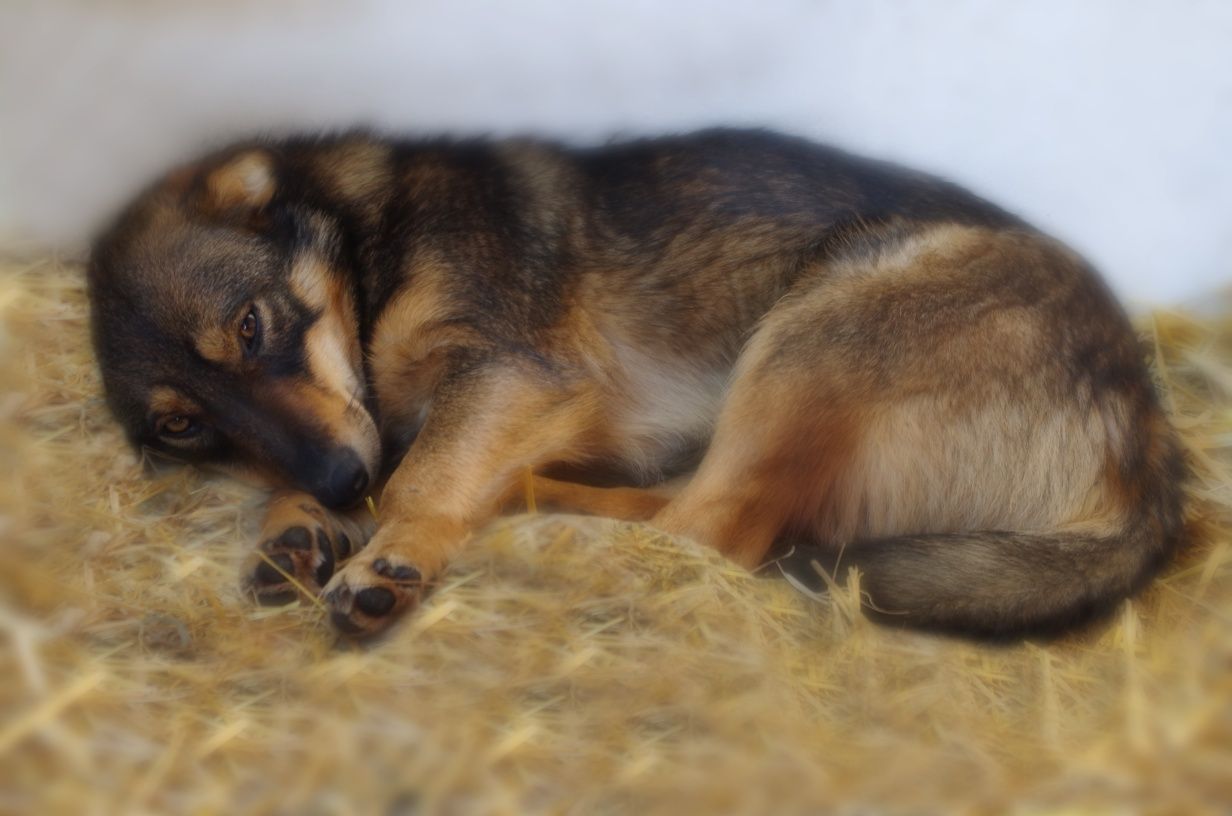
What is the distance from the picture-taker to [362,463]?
328cm

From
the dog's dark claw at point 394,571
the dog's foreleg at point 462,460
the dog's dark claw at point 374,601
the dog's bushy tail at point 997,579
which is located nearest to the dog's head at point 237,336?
the dog's foreleg at point 462,460

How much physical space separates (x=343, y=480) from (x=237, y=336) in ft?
2.01

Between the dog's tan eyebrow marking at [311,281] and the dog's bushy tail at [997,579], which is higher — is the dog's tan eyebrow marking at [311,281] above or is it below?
above

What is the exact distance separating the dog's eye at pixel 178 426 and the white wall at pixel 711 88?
3.38 ft

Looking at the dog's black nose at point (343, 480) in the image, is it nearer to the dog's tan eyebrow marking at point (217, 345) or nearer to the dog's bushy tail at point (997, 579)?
the dog's tan eyebrow marking at point (217, 345)

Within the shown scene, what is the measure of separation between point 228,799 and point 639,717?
3.05 ft

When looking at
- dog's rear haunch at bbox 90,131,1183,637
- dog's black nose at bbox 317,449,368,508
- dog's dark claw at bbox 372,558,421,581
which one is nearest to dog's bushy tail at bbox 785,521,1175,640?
dog's rear haunch at bbox 90,131,1183,637

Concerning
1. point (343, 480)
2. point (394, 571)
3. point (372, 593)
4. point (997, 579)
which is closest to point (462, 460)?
point (343, 480)

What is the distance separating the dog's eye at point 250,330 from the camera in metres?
3.35

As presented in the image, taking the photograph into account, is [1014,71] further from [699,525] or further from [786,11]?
[699,525]

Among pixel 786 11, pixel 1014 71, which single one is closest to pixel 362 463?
pixel 786 11

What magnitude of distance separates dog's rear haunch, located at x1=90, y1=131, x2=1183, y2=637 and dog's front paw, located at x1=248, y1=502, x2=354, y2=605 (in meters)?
0.01

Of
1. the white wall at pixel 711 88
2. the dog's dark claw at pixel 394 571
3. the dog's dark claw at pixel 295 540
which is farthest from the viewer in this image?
the white wall at pixel 711 88

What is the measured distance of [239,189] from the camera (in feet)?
11.6
